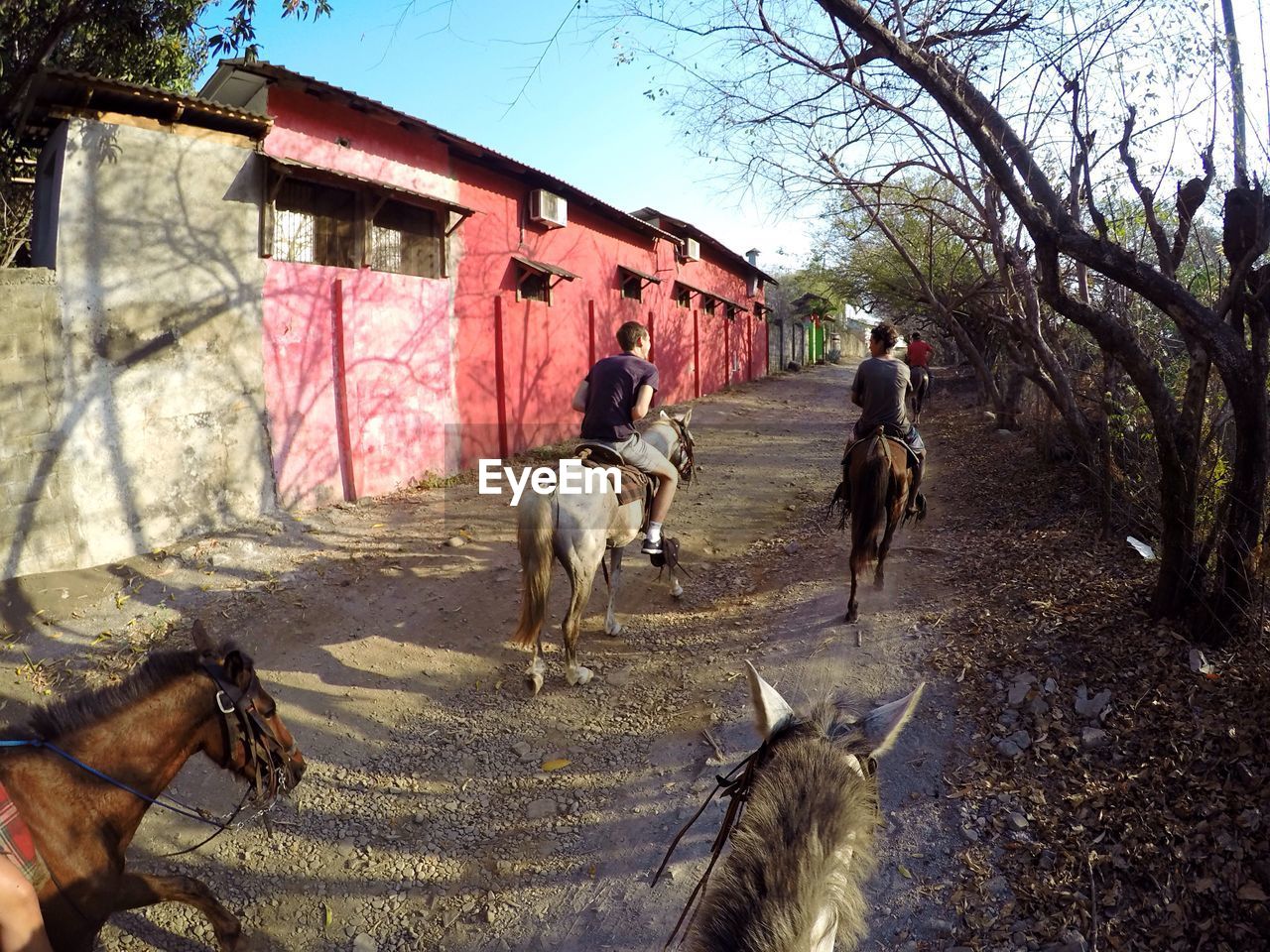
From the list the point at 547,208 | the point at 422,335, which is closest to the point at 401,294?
the point at 422,335

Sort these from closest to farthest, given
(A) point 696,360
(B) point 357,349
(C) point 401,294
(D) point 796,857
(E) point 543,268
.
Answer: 1. (D) point 796,857
2. (B) point 357,349
3. (C) point 401,294
4. (E) point 543,268
5. (A) point 696,360

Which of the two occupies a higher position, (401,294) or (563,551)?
(401,294)

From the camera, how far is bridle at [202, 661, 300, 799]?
2.74 metres

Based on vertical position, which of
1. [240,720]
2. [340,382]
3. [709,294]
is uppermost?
[709,294]

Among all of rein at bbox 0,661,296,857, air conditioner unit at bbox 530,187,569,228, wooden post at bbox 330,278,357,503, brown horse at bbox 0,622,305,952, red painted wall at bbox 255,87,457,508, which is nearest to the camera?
brown horse at bbox 0,622,305,952

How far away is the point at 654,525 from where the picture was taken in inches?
248

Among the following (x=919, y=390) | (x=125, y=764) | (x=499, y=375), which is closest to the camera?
(x=125, y=764)

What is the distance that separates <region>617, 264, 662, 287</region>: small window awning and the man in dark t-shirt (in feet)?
34.7

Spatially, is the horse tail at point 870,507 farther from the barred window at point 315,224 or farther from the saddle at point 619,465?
the barred window at point 315,224

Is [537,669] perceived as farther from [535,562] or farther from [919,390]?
[919,390]

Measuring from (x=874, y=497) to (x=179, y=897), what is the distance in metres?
5.06

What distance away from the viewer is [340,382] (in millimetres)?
8625

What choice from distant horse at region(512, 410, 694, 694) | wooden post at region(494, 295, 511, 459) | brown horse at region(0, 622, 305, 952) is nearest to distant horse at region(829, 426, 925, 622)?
distant horse at region(512, 410, 694, 694)

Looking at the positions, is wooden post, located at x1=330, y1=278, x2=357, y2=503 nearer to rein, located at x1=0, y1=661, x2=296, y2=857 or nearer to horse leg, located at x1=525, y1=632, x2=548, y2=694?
horse leg, located at x1=525, y1=632, x2=548, y2=694
